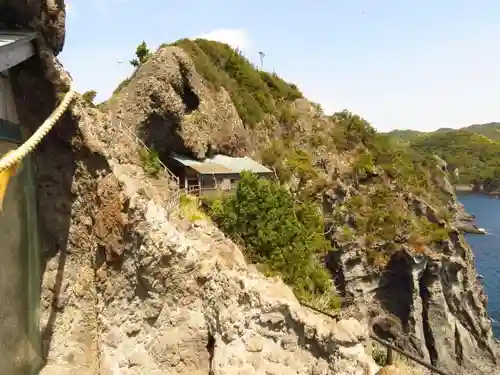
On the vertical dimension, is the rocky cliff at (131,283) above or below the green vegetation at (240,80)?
below

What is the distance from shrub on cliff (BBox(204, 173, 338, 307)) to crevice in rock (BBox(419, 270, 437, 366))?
1377 centimetres

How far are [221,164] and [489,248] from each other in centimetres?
6190

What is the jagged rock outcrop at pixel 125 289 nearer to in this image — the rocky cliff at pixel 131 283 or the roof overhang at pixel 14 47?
the rocky cliff at pixel 131 283

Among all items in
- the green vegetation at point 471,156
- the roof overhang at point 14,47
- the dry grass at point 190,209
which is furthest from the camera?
the green vegetation at point 471,156

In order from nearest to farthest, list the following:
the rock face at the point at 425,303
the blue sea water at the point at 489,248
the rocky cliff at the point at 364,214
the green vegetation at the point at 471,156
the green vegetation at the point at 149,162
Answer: the green vegetation at the point at 149,162, the rocky cliff at the point at 364,214, the rock face at the point at 425,303, the blue sea water at the point at 489,248, the green vegetation at the point at 471,156

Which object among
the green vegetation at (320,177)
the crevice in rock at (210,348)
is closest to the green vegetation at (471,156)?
the green vegetation at (320,177)

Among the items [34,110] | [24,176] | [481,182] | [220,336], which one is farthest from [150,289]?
[481,182]

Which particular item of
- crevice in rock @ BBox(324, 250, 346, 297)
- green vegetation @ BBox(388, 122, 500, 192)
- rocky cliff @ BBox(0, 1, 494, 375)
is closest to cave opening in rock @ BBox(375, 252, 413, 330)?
crevice in rock @ BBox(324, 250, 346, 297)

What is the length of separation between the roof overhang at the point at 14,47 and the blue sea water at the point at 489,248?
145 ft

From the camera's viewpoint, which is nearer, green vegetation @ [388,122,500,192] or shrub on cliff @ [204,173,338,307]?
shrub on cliff @ [204,173,338,307]

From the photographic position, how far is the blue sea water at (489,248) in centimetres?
4998

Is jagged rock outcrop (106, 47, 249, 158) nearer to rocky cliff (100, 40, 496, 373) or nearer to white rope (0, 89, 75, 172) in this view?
rocky cliff (100, 40, 496, 373)

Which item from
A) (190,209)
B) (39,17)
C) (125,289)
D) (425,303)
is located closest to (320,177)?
(425,303)

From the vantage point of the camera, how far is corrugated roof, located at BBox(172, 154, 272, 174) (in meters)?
24.5
